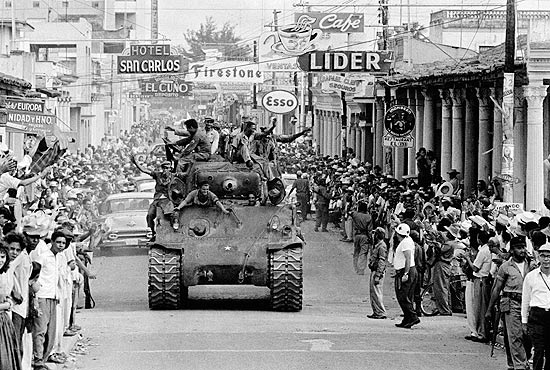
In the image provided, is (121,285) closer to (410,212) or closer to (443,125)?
(410,212)

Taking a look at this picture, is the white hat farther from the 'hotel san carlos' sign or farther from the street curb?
the 'hotel san carlos' sign

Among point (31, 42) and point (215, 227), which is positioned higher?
point (31, 42)

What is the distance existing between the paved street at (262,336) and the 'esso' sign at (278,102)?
22252 millimetres

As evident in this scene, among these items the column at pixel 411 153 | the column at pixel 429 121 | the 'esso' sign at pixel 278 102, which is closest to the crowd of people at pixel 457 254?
the column at pixel 429 121

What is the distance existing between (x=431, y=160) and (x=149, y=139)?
5002 cm

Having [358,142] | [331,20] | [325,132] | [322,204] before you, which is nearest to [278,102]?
[358,142]

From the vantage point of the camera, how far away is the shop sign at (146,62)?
4625cm

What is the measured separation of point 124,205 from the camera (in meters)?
32.7

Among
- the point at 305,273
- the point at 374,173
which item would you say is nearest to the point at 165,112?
the point at 374,173

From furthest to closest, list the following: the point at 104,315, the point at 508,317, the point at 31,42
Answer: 1. the point at 31,42
2. the point at 104,315
3. the point at 508,317

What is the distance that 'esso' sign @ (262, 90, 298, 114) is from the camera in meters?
47.1

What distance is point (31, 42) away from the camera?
65188 mm

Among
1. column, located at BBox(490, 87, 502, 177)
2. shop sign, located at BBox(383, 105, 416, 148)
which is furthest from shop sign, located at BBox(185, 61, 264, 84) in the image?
column, located at BBox(490, 87, 502, 177)

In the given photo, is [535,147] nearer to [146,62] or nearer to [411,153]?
[411,153]
